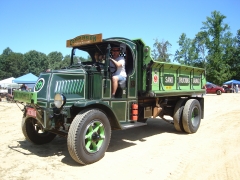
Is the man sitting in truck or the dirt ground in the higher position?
the man sitting in truck

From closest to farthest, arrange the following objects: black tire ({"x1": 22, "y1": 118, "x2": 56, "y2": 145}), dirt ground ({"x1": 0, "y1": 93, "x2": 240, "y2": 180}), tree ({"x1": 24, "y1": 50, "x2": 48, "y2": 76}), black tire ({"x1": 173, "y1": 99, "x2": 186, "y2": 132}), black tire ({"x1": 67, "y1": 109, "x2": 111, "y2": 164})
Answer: dirt ground ({"x1": 0, "y1": 93, "x2": 240, "y2": 180}) < black tire ({"x1": 67, "y1": 109, "x2": 111, "y2": 164}) < black tire ({"x1": 22, "y1": 118, "x2": 56, "y2": 145}) < black tire ({"x1": 173, "y1": 99, "x2": 186, "y2": 132}) < tree ({"x1": 24, "y1": 50, "x2": 48, "y2": 76})

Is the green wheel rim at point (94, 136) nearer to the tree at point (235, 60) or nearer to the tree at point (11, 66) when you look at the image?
the tree at point (235, 60)

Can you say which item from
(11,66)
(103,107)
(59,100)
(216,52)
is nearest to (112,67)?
(103,107)

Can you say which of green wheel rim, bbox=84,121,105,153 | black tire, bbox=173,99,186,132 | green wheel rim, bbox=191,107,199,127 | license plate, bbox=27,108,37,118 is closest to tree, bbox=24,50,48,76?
green wheel rim, bbox=191,107,199,127

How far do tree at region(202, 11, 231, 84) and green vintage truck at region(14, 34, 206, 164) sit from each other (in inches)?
1681

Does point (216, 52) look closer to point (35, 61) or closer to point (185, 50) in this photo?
point (185, 50)

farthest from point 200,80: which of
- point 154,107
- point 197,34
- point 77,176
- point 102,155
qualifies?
point 197,34

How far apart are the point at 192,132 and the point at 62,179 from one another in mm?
4699

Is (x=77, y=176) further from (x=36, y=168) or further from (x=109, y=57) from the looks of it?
(x=109, y=57)

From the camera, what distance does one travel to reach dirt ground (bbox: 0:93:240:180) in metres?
4.07

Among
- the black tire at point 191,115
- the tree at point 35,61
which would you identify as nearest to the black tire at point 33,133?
the black tire at point 191,115

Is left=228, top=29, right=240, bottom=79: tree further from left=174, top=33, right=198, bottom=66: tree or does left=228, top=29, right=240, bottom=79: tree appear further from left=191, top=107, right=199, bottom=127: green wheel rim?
left=191, top=107, right=199, bottom=127: green wheel rim

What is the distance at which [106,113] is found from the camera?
5.16 metres

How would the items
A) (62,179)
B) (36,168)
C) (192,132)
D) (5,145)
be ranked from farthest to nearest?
(192,132)
(5,145)
(36,168)
(62,179)
